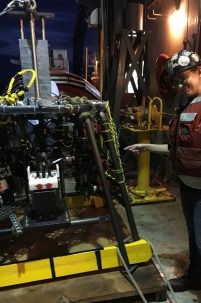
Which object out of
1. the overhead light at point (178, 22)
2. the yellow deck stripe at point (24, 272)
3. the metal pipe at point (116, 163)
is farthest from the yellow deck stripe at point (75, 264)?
the overhead light at point (178, 22)

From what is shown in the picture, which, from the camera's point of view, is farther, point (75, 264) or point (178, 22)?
point (178, 22)

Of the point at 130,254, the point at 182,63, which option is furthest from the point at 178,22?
the point at 130,254

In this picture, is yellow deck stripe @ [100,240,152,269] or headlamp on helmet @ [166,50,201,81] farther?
yellow deck stripe @ [100,240,152,269]

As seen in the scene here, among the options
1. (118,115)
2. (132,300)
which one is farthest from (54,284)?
(118,115)

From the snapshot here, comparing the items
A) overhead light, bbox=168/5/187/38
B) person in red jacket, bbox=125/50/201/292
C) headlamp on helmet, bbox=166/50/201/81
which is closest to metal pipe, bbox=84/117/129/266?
person in red jacket, bbox=125/50/201/292

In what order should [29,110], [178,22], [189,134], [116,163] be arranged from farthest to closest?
[178,22]
[116,163]
[29,110]
[189,134]

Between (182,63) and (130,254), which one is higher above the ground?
(182,63)

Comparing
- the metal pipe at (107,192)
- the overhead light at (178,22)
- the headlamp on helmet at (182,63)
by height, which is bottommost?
the metal pipe at (107,192)

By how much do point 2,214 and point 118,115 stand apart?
2560 millimetres

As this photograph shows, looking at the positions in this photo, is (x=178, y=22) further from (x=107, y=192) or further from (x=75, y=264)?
(x=75, y=264)

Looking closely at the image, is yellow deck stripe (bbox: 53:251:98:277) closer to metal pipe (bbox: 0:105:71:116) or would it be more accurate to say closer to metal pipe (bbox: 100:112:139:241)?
metal pipe (bbox: 100:112:139:241)

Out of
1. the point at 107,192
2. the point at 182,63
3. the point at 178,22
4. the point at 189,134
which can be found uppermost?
the point at 178,22

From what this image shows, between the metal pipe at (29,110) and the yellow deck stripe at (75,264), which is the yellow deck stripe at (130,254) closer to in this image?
the yellow deck stripe at (75,264)

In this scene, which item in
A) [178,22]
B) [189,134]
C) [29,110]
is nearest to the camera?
[189,134]
